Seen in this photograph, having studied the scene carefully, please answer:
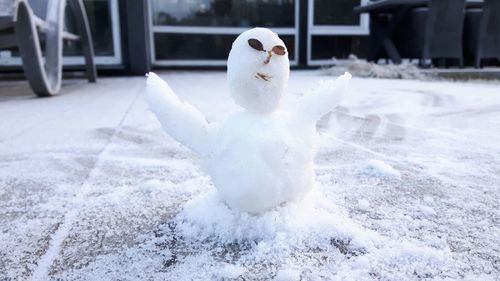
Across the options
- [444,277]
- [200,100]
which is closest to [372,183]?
[444,277]

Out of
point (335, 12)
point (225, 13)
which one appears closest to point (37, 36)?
point (225, 13)

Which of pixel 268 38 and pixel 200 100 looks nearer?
pixel 268 38

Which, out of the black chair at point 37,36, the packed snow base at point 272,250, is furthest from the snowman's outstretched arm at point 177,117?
the black chair at point 37,36

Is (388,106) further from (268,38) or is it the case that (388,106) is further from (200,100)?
(268,38)

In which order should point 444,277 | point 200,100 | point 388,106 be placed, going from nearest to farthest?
1. point 444,277
2. point 388,106
3. point 200,100

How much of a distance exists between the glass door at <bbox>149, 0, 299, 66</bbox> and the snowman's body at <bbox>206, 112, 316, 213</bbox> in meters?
5.60

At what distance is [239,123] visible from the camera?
764 millimetres

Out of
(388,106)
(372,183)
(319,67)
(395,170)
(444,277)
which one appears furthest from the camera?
(319,67)

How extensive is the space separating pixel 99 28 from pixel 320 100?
520 centimetres

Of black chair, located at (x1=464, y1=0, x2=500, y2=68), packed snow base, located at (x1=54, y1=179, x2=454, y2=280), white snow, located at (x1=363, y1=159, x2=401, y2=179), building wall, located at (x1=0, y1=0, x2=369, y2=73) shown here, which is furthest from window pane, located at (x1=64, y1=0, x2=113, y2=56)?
packed snow base, located at (x1=54, y1=179, x2=454, y2=280)

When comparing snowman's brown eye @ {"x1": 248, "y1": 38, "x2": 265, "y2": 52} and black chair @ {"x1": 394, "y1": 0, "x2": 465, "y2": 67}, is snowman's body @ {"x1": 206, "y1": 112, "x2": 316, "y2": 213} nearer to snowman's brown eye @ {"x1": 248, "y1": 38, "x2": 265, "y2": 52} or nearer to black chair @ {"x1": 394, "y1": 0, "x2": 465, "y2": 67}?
snowman's brown eye @ {"x1": 248, "y1": 38, "x2": 265, "y2": 52}

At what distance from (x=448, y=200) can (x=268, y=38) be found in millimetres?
577

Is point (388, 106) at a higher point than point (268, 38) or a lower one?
lower

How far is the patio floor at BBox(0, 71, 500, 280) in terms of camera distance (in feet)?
2.11
